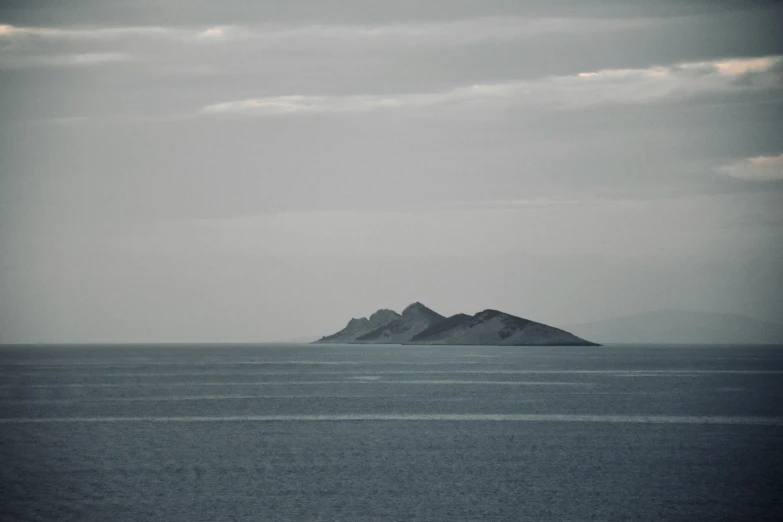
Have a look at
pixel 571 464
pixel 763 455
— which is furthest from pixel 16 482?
pixel 763 455

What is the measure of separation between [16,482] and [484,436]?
33226 millimetres

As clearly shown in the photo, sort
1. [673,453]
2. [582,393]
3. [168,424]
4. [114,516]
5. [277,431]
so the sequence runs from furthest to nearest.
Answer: [582,393] → [168,424] → [277,431] → [673,453] → [114,516]

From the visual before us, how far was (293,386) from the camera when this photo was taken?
13712 centimetres

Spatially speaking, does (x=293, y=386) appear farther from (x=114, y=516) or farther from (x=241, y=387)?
(x=114, y=516)

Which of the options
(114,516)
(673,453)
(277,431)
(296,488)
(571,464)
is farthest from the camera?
(277,431)

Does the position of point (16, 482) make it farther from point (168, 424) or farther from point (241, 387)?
point (241, 387)

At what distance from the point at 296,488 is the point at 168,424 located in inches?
1363

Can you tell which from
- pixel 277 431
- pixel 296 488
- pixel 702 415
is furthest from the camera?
pixel 702 415

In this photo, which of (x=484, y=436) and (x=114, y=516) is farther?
(x=484, y=436)

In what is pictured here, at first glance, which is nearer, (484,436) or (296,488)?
(296,488)

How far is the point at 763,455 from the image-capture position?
58.4m

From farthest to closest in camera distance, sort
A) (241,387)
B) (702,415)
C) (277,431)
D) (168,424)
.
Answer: (241,387)
(702,415)
(168,424)
(277,431)

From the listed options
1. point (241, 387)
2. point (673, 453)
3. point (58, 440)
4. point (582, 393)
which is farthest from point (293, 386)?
point (673, 453)

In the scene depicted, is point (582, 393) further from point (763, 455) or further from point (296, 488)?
point (296, 488)
